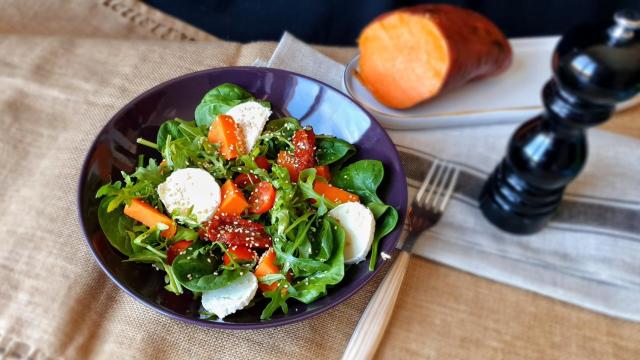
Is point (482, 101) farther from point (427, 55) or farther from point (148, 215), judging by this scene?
point (148, 215)

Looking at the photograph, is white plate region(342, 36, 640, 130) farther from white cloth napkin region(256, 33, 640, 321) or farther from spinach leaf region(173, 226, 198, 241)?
spinach leaf region(173, 226, 198, 241)

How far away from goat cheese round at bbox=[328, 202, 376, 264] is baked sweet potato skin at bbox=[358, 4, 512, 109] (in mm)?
299

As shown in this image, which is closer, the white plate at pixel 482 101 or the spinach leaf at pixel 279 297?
the spinach leaf at pixel 279 297

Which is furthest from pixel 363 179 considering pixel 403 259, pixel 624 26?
pixel 624 26

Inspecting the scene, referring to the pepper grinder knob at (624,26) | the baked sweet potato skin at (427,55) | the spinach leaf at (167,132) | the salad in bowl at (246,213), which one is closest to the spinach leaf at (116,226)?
the salad in bowl at (246,213)

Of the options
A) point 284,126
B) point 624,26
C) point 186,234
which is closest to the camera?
point 624,26

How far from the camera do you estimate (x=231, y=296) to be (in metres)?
0.60

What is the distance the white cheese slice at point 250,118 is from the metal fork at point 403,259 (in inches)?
9.4

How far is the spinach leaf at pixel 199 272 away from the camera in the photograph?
23.3 inches

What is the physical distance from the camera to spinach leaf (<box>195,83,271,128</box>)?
0.74 metres

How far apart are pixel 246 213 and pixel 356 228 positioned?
14cm

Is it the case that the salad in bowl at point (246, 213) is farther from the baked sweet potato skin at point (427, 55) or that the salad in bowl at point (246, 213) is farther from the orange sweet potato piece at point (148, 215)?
the baked sweet potato skin at point (427, 55)

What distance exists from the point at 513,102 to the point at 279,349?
562mm

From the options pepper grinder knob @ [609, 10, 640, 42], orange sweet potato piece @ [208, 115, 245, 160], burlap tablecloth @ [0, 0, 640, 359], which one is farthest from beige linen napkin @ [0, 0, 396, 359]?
pepper grinder knob @ [609, 10, 640, 42]
